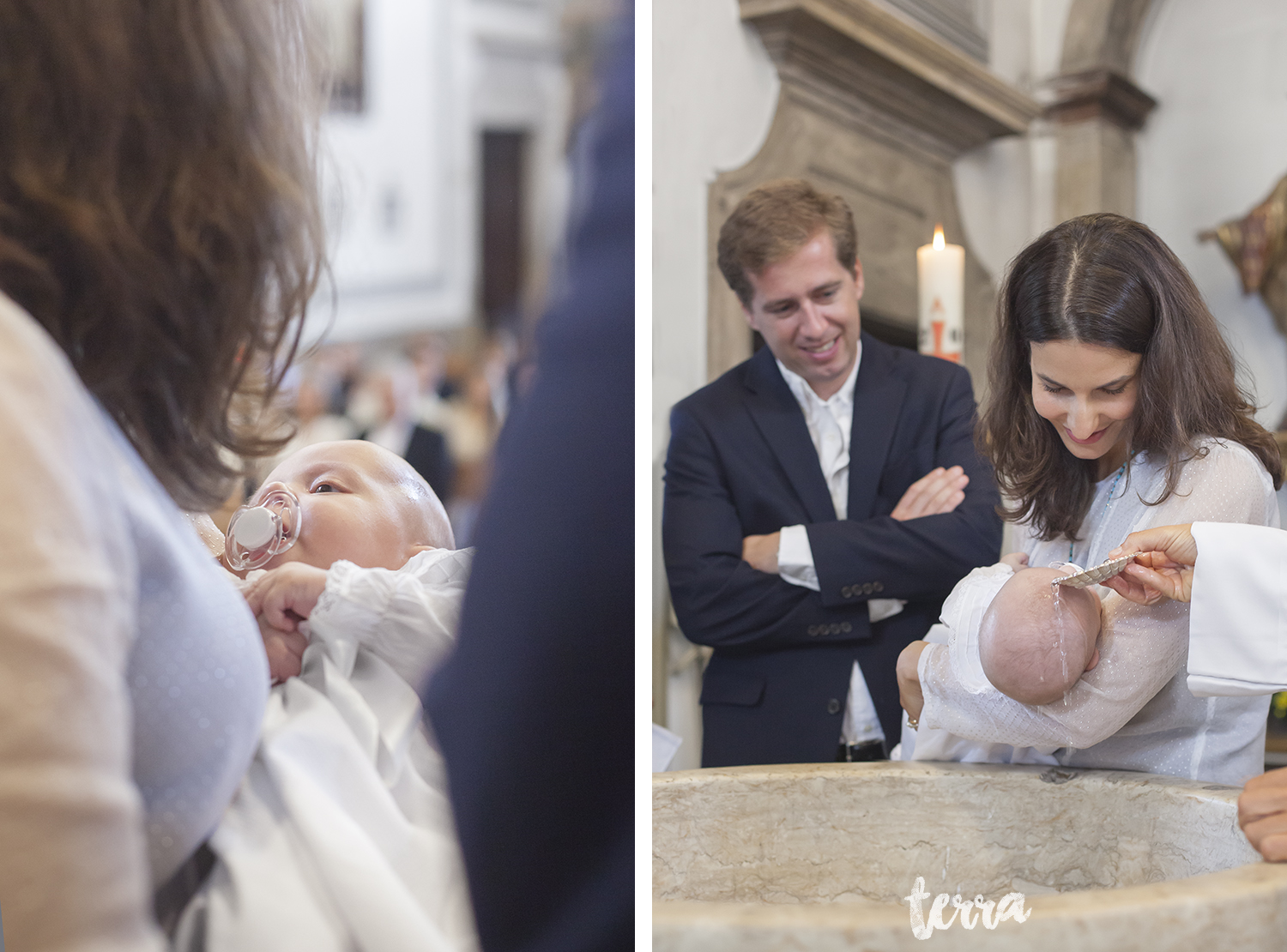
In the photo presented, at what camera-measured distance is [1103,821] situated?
35.1 inches

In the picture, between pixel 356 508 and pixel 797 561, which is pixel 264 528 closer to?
pixel 356 508

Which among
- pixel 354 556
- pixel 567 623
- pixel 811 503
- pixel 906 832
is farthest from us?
pixel 811 503

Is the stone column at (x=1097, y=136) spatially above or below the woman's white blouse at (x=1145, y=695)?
above

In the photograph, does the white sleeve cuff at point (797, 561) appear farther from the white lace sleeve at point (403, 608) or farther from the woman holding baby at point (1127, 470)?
the white lace sleeve at point (403, 608)

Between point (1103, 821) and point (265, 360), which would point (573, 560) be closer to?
point (265, 360)

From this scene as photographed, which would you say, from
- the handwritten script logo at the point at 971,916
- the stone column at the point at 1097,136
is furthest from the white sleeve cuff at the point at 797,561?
the stone column at the point at 1097,136

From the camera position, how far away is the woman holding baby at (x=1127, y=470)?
0.90m

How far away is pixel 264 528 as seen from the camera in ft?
2.19

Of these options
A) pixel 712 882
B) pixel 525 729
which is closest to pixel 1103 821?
pixel 712 882

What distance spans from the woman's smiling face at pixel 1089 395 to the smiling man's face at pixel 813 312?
0.62 feet

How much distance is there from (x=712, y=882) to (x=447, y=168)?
65 centimetres

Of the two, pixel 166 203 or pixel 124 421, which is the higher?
pixel 166 203

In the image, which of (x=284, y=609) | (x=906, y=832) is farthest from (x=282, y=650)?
(x=906, y=832)

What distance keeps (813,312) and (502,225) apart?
1.38ft
